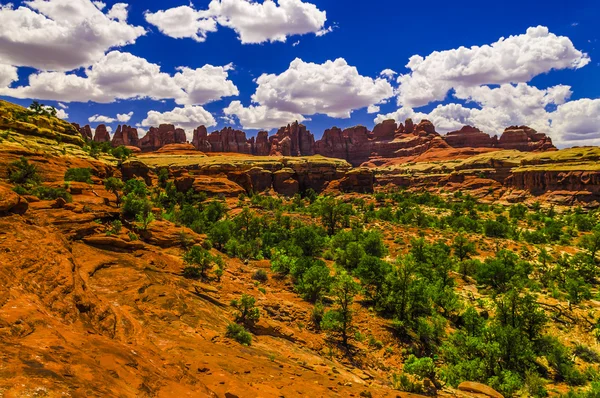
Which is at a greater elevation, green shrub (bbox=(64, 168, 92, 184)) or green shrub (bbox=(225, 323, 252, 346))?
green shrub (bbox=(64, 168, 92, 184))

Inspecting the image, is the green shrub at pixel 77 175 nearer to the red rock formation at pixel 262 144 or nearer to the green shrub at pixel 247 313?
the green shrub at pixel 247 313

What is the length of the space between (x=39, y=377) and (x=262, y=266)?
26.9 meters

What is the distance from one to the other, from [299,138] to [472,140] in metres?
105

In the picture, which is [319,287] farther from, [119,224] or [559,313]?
[559,313]

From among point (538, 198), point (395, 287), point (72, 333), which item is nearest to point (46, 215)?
point (72, 333)

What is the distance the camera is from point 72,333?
26.1 ft

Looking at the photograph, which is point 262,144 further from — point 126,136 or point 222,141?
point 126,136

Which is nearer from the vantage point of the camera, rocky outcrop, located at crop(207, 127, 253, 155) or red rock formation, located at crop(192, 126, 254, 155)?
red rock formation, located at crop(192, 126, 254, 155)

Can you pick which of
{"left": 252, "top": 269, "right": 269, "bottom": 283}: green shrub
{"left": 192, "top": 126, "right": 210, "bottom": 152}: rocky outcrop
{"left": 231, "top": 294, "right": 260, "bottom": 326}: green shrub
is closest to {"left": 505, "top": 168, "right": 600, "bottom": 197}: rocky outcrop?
{"left": 252, "top": 269, "right": 269, "bottom": 283}: green shrub

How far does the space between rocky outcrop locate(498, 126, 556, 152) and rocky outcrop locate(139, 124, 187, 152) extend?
179957 mm

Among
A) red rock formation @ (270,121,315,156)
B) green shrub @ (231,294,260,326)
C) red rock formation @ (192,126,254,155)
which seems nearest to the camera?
green shrub @ (231,294,260,326)

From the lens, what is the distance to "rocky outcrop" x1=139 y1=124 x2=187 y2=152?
525ft

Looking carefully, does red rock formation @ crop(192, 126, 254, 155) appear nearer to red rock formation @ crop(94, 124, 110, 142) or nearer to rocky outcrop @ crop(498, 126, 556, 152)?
red rock formation @ crop(94, 124, 110, 142)

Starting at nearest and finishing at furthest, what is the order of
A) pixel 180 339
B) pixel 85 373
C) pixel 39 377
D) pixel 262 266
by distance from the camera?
pixel 39 377 < pixel 85 373 < pixel 180 339 < pixel 262 266
